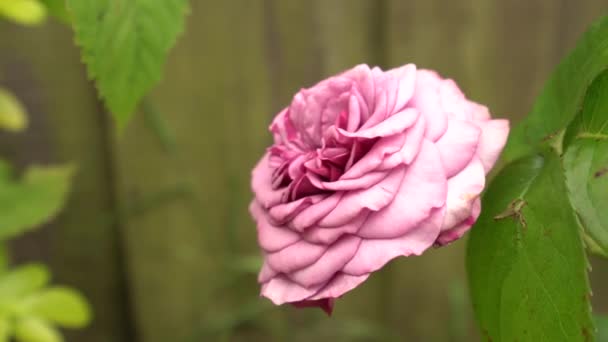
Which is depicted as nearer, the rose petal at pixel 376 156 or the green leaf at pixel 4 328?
the rose petal at pixel 376 156

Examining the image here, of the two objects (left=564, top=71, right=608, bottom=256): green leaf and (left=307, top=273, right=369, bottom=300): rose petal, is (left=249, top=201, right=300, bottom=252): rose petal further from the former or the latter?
(left=564, top=71, right=608, bottom=256): green leaf

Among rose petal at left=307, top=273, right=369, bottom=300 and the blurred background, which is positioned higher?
rose petal at left=307, top=273, right=369, bottom=300

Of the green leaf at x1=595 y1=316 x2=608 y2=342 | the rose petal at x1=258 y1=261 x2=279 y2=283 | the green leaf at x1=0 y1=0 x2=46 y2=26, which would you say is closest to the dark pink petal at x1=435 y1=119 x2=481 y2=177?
the rose petal at x1=258 y1=261 x2=279 y2=283

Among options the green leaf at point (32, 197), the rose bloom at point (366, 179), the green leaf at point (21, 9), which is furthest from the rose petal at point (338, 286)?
the green leaf at point (32, 197)

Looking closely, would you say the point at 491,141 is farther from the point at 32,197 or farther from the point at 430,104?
the point at 32,197

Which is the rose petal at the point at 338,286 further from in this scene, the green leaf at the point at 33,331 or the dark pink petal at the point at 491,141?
the green leaf at the point at 33,331

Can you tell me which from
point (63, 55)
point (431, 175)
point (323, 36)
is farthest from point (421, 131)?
point (63, 55)
